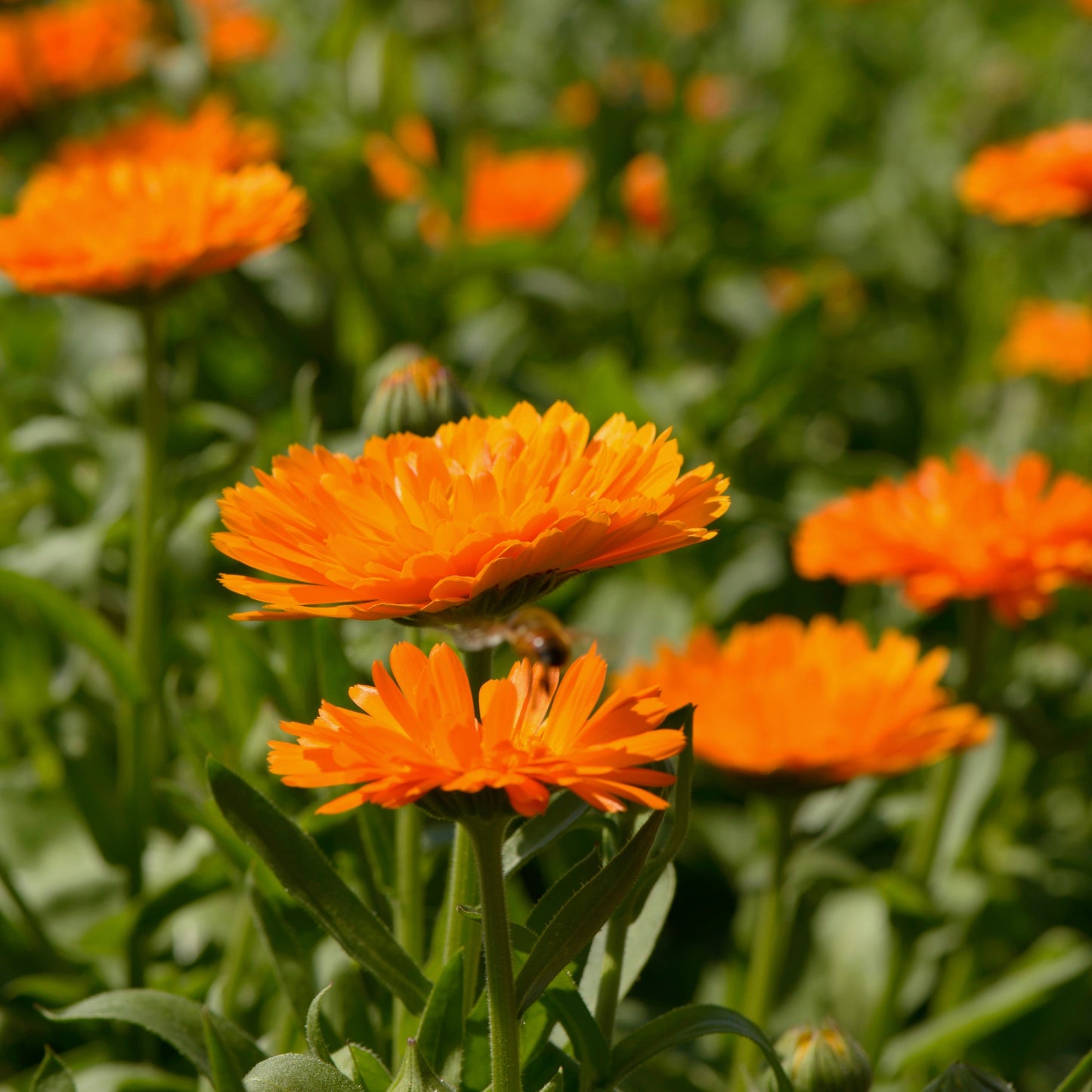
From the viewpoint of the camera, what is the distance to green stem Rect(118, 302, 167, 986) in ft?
4.40

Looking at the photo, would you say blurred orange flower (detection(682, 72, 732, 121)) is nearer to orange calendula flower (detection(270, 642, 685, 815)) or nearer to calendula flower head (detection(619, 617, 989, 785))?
calendula flower head (detection(619, 617, 989, 785))

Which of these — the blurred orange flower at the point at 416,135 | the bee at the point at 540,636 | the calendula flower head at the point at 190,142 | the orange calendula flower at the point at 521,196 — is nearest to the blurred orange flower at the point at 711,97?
the orange calendula flower at the point at 521,196

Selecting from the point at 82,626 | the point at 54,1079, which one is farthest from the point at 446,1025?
the point at 82,626

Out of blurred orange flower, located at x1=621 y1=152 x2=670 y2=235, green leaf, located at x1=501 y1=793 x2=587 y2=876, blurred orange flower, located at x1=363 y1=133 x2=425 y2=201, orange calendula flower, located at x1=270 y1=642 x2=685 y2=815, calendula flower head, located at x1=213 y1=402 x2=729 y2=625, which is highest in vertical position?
calendula flower head, located at x1=213 y1=402 x2=729 y2=625

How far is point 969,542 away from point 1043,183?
1.08m

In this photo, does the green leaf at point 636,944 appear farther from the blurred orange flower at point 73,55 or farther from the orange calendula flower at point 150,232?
the blurred orange flower at point 73,55

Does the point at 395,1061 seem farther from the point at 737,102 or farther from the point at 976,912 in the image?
the point at 737,102

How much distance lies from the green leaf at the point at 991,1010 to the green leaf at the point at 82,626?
0.78m

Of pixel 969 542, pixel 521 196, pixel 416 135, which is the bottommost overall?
pixel 521 196

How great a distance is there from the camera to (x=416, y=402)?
1.09 m

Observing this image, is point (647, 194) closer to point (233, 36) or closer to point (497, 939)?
point (233, 36)

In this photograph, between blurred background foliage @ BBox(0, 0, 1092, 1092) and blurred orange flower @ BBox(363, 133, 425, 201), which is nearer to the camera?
blurred background foliage @ BBox(0, 0, 1092, 1092)

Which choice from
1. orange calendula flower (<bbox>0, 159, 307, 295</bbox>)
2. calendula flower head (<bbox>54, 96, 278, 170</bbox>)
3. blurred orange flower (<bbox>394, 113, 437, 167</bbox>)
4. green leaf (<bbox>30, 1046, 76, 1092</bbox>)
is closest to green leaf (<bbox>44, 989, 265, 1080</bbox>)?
green leaf (<bbox>30, 1046, 76, 1092</bbox>)

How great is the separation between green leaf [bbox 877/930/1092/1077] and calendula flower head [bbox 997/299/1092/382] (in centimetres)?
127
